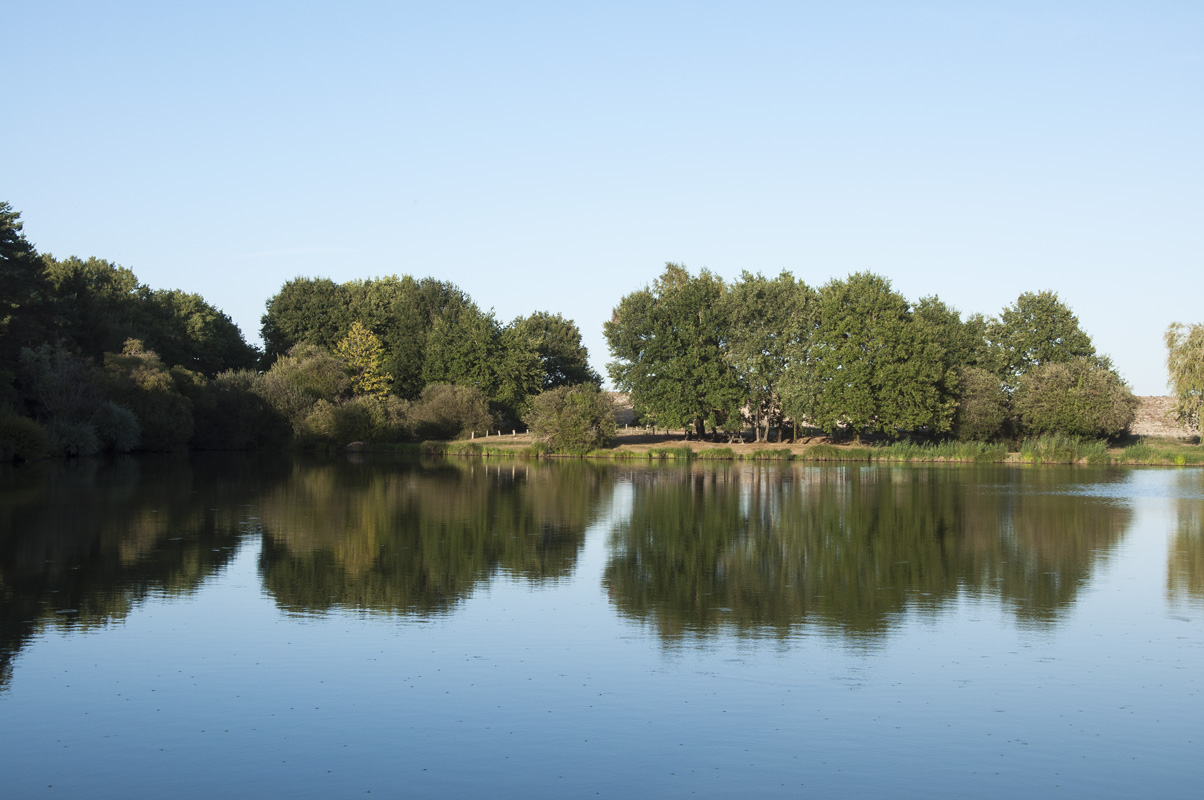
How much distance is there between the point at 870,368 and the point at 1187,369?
62.6ft

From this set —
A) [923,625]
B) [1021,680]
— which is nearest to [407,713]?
[1021,680]

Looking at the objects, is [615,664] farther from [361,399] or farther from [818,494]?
[361,399]

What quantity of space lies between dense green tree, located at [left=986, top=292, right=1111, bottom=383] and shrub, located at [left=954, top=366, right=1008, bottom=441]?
947 cm

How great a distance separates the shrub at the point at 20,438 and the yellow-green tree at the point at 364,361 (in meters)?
37.7

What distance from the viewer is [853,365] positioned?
2542 inches

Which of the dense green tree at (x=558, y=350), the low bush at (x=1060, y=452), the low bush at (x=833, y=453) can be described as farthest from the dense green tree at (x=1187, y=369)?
the dense green tree at (x=558, y=350)

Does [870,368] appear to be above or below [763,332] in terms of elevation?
below

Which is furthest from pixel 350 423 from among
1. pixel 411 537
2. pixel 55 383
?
pixel 411 537

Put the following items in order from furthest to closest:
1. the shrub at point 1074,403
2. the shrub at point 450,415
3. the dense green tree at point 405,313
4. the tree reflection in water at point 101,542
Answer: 1. the dense green tree at point 405,313
2. the shrub at point 450,415
3. the shrub at point 1074,403
4. the tree reflection in water at point 101,542

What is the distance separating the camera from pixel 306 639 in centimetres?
1287

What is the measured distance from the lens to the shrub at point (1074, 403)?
214 ft

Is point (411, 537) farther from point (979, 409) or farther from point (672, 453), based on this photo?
point (979, 409)

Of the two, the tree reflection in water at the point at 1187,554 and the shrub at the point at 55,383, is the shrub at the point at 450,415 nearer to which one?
the shrub at the point at 55,383

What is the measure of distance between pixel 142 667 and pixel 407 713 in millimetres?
3672
